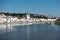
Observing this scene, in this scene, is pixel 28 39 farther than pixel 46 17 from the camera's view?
No

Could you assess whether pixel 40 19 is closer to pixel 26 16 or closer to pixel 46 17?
pixel 46 17

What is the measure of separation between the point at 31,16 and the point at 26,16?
3.94m

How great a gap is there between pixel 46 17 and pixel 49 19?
94 cm

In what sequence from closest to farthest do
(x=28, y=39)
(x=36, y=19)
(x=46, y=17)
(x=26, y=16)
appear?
(x=28, y=39), (x=26, y=16), (x=36, y=19), (x=46, y=17)

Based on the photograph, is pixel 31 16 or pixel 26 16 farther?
pixel 31 16

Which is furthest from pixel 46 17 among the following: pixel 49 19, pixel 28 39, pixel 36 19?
pixel 28 39

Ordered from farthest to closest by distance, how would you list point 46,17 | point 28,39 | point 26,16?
point 46,17
point 26,16
point 28,39

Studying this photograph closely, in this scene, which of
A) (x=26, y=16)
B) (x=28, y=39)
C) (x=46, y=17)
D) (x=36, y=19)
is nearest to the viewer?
(x=28, y=39)

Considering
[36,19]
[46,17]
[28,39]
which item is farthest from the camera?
[46,17]

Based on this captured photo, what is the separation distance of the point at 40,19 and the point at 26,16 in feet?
16.4

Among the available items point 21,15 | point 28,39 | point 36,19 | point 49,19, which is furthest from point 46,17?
point 28,39

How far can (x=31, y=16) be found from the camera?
36344 millimetres

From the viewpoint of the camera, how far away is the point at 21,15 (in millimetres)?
33875

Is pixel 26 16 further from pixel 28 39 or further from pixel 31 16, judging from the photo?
pixel 28 39
